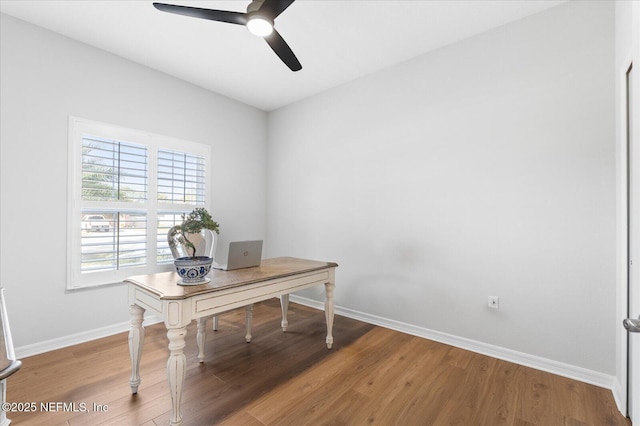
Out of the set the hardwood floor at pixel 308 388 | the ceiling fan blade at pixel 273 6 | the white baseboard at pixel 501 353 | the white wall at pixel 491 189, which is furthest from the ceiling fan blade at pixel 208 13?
the white baseboard at pixel 501 353

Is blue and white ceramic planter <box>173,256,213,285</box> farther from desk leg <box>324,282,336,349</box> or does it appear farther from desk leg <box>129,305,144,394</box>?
desk leg <box>324,282,336,349</box>

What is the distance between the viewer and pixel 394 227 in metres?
3.17

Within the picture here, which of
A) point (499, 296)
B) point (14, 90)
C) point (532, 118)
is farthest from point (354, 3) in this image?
point (14, 90)

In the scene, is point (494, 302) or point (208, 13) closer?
point (208, 13)

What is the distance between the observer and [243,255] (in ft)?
7.73

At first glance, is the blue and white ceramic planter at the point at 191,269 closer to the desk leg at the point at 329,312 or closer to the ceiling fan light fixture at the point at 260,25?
the desk leg at the point at 329,312

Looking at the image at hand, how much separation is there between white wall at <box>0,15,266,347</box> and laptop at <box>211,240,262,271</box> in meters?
1.66

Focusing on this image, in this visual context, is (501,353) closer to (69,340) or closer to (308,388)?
(308,388)

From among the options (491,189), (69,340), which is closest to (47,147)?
(69,340)

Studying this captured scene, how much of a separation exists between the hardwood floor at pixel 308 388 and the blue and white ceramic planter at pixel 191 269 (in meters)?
0.80

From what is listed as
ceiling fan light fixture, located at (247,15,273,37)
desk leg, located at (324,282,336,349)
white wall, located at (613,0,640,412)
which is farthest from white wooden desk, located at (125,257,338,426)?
white wall, located at (613,0,640,412)

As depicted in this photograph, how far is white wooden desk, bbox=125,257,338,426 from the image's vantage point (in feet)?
5.28

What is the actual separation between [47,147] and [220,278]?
2153 millimetres

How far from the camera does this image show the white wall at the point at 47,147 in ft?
7.97
